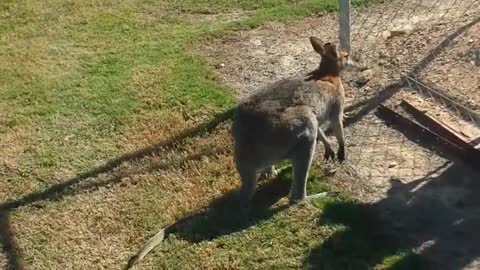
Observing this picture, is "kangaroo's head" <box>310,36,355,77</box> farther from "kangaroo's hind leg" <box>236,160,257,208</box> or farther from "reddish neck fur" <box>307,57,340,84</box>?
"kangaroo's hind leg" <box>236,160,257,208</box>

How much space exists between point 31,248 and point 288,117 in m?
1.97

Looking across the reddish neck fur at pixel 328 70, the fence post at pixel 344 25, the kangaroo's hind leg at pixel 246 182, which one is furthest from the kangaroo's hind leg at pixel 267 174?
the fence post at pixel 344 25

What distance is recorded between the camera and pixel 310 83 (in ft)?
17.8

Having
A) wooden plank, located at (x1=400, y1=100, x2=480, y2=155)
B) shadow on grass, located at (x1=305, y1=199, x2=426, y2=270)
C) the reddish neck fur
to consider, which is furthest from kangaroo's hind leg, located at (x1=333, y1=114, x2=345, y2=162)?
wooden plank, located at (x1=400, y1=100, x2=480, y2=155)

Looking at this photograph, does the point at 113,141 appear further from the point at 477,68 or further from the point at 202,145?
the point at 477,68

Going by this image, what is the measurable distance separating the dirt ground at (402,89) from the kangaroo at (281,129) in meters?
0.50

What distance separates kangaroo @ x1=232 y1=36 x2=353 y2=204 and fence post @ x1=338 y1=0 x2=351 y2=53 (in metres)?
1.21

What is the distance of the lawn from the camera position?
5.03 metres

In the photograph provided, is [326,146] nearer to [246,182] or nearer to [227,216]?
[246,182]

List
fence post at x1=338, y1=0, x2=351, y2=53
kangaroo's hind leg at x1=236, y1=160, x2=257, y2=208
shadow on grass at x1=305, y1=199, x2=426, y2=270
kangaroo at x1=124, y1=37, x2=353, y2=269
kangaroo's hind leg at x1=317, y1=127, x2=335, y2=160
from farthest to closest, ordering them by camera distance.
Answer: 1. fence post at x1=338, y1=0, x2=351, y2=53
2. kangaroo's hind leg at x1=317, y1=127, x2=335, y2=160
3. kangaroo's hind leg at x1=236, y1=160, x2=257, y2=208
4. kangaroo at x1=124, y1=37, x2=353, y2=269
5. shadow on grass at x1=305, y1=199, x2=426, y2=270

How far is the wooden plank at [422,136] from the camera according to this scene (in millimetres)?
5512

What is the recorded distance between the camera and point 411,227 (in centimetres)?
498

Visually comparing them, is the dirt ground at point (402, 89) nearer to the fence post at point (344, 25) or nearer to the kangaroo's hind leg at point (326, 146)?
the kangaroo's hind leg at point (326, 146)

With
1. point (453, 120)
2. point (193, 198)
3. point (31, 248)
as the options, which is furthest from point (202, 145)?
point (453, 120)
